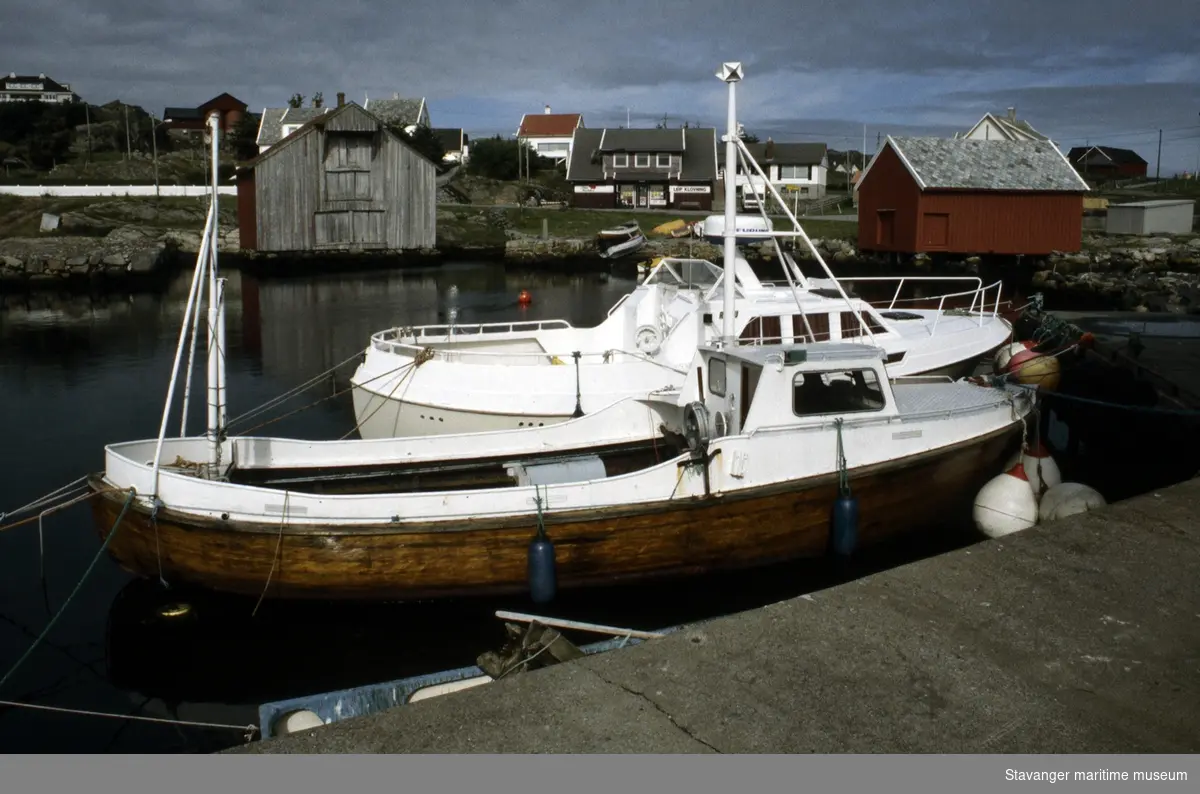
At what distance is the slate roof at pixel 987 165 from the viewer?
45.8 m

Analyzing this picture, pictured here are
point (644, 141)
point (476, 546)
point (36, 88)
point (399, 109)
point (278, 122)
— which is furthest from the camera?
point (36, 88)

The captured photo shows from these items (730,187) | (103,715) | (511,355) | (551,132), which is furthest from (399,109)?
(103,715)

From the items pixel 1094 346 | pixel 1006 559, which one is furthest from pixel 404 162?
pixel 1006 559

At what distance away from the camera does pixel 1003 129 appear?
194ft

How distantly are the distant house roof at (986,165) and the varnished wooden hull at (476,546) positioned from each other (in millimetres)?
38544

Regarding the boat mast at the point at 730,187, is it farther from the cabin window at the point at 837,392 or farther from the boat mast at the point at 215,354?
the boat mast at the point at 215,354

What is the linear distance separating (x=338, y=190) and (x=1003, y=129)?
120 feet

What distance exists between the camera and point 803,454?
10578mm

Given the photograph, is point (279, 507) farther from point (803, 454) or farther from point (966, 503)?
point (966, 503)

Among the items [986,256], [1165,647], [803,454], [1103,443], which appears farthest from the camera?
[986,256]

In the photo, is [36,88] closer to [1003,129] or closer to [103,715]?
[1003,129]

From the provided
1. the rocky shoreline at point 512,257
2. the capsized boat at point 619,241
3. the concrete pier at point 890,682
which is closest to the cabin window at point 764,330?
the concrete pier at point 890,682

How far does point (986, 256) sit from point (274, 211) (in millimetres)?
34418

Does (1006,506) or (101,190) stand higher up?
(101,190)
